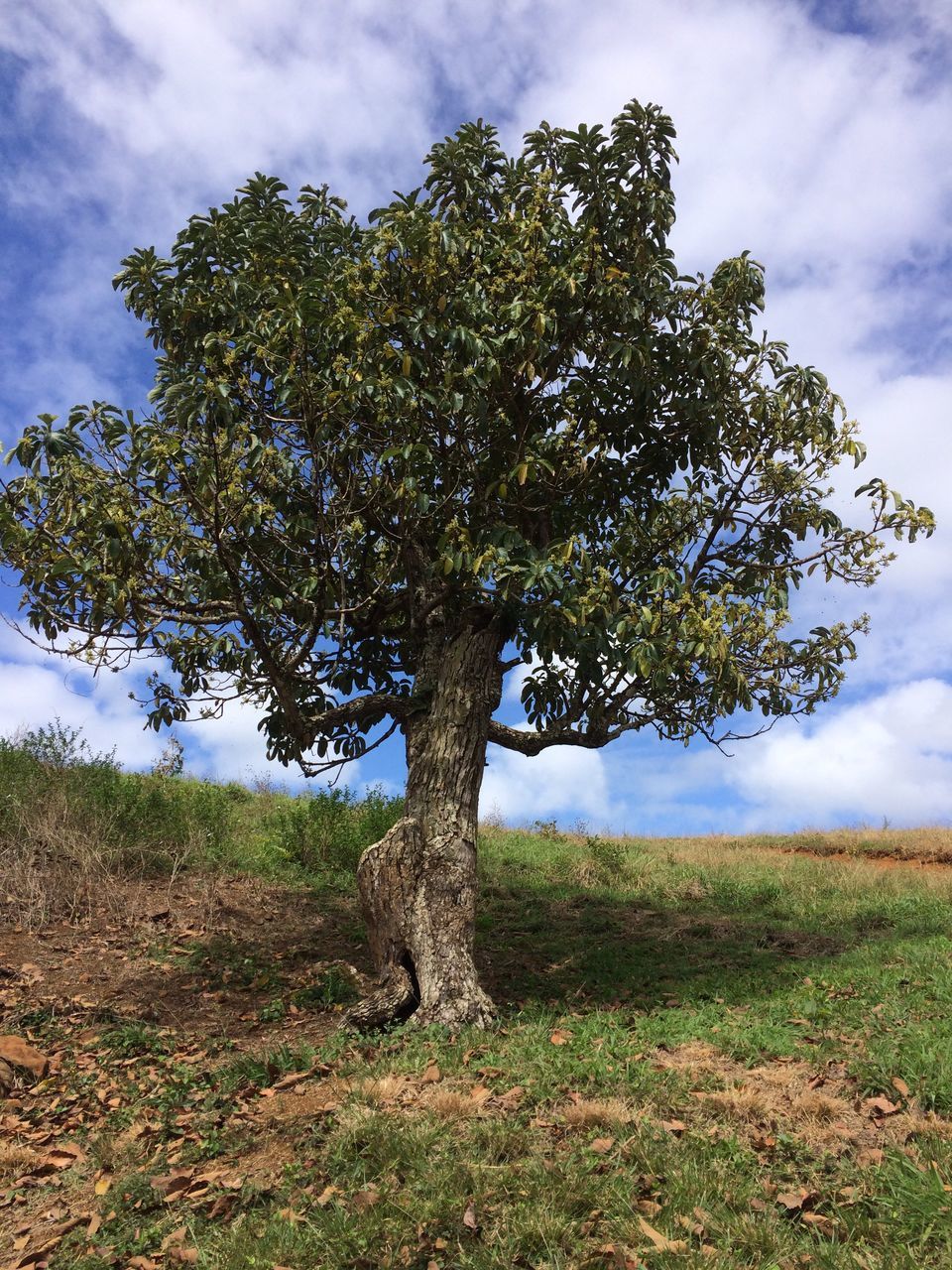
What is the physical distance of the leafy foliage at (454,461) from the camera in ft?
29.8

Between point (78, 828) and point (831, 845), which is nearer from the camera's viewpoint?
point (78, 828)

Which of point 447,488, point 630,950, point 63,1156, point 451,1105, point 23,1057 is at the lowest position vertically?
point 63,1156

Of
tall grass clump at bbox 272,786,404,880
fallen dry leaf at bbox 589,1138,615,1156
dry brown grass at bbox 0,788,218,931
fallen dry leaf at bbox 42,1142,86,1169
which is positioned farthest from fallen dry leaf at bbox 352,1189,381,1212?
tall grass clump at bbox 272,786,404,880

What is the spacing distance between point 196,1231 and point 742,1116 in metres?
3.65

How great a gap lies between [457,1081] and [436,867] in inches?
108

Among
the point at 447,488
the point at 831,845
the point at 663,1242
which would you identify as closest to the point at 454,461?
the point at 447,488

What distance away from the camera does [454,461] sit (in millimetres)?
10633

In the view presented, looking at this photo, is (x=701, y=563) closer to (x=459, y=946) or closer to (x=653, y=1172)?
(x=459, y=946)

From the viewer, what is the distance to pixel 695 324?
10.9 m

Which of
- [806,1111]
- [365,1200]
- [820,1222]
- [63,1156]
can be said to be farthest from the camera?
[63,1156]

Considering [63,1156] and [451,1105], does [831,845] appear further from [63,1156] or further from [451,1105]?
[63,1156]

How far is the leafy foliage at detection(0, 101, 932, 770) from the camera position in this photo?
9.09 meters

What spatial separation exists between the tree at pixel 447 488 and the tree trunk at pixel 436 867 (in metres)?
0.03

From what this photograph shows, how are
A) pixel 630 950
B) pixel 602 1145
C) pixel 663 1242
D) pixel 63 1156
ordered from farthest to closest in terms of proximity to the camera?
pixel 630 950 < pixel 63 1156 < pixel 602 1145 < pixel 663 1242
